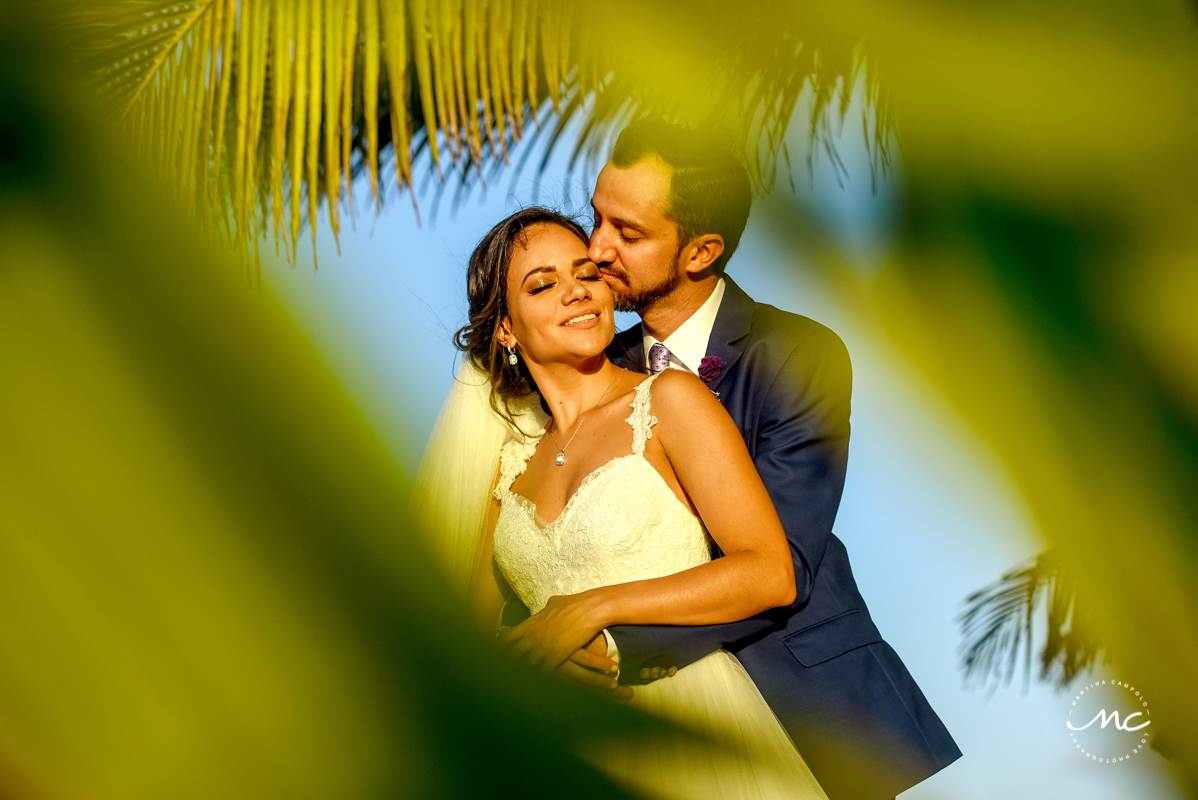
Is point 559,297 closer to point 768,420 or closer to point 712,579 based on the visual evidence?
point 768,420

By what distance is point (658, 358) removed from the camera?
257cm

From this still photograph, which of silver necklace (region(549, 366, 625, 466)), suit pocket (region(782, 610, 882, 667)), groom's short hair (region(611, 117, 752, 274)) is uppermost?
groom's short hair (region(611, 117, 752, 274))

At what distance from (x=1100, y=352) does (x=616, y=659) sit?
138cm

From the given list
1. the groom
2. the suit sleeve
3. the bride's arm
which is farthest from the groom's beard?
the bride's arm

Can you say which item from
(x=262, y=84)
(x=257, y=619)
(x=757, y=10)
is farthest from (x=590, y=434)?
(x=257, y=619)

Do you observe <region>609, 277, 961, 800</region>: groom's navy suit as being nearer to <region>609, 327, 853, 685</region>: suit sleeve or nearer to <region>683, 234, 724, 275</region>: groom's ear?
<region>609, 327, 853, 685</region>: suit sleeve

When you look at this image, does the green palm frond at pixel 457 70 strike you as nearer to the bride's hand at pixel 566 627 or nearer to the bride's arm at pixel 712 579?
the bride's arm at pixel 712 579

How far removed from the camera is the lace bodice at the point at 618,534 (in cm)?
206

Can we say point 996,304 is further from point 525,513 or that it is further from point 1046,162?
point 525,513

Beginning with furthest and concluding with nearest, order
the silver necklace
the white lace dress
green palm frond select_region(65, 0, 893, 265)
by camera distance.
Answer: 1. the silver necklace
2. the white lace dress
3. green palm frond select_region(65, 0, 893, 265)

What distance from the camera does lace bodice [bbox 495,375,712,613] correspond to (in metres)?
2.06

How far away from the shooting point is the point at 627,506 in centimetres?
207

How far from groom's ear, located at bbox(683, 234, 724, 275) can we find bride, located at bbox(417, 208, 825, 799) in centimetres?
38

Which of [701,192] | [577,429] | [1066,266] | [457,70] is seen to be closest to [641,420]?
[577,429]
